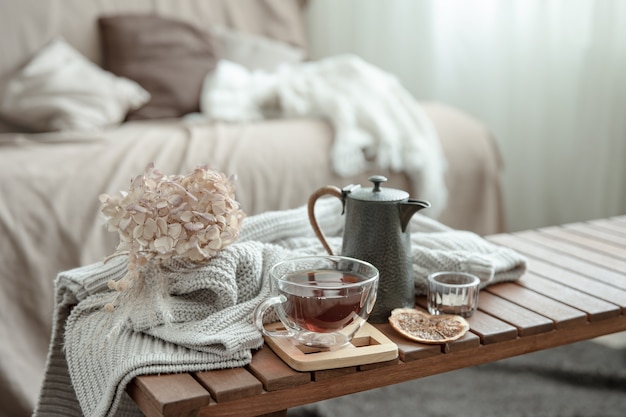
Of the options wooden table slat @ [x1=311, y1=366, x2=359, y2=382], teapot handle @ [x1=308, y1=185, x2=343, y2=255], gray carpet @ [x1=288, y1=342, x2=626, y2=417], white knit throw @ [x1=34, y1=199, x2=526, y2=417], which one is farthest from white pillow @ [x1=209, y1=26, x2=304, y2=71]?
wooden table slat @ [x1=311, y1=366, x2=359, y2=382]

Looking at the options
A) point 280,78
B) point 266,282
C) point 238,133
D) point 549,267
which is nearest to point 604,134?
point 280,78

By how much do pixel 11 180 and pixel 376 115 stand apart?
91cm

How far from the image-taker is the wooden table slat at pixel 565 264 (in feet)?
4.23

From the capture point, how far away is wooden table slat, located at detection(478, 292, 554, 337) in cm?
109

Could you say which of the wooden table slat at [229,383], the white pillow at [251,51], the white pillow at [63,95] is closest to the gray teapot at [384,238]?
the wooden table slat at [229,383]

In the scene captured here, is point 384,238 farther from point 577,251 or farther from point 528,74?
point 528,74

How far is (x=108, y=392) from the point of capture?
95 cm

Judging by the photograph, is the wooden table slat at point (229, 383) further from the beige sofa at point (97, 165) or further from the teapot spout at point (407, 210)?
the beige sofa at point (97, 165)

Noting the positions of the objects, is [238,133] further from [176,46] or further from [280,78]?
[176,46]

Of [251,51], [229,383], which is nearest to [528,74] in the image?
[251,51]

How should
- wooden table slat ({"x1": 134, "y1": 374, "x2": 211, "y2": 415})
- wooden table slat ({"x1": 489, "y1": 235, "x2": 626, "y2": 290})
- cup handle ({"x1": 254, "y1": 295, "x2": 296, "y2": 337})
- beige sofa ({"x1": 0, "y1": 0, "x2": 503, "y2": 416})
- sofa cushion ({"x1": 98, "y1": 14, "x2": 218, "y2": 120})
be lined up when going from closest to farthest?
wooden table slat ({"x1": 134, "y1": 374, "x2": 211, "y2": 415}) → cup handle ({"x1": 254, "y1": 295, "x2": 296, "y2": 337}) → wooden table slat ({"x1": 489, "y1": 235, "x2": 626, "y2": 290}) → beige sofa ({"x1": 0, "y1": 0, "x2": 503, "y2": 416}) → sofa cushion ({"x1": 98, "y1": 14, "x2": 218, "y2": 120})

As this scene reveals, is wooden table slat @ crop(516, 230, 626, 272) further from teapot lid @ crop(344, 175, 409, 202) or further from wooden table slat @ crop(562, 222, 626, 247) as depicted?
teapot lid @ crop(344, 175, 409, 202)

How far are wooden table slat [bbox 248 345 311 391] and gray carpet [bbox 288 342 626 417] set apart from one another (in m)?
0.84

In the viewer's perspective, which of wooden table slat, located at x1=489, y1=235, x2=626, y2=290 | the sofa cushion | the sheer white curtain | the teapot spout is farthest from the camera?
the sheer white curtain
